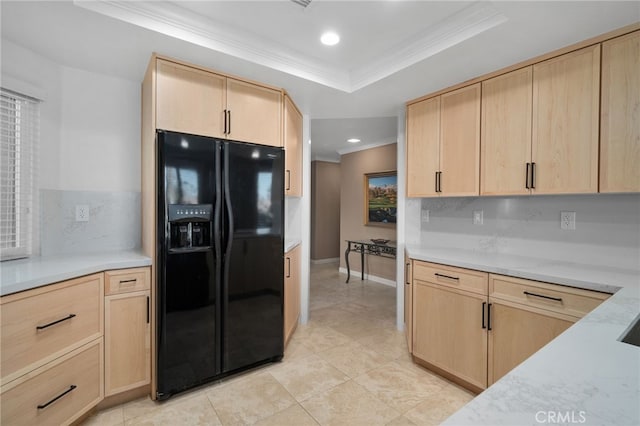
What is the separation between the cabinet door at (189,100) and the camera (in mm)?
1988

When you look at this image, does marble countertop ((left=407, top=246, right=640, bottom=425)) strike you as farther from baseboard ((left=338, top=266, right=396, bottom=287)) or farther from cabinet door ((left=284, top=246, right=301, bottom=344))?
baseboard ((left=338, top=266, right=396, bottom=287))

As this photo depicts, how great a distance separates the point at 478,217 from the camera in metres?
2.72

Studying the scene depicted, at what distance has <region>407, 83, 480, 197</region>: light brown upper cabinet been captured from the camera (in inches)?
94.3

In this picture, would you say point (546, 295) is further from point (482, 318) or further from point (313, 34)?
point (313, 34)

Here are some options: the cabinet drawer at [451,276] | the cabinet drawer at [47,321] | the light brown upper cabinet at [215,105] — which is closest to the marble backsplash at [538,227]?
the cabinet drawer at [451,276]

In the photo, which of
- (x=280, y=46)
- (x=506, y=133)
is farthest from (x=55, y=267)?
(x=506, y=133)

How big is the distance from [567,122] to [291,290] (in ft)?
8.09

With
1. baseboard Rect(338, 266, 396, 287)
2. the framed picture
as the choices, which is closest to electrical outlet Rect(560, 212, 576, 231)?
the framed picture

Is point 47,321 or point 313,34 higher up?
point 313,34

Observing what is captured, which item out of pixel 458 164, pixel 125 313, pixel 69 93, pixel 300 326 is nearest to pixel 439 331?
pixel 458 164

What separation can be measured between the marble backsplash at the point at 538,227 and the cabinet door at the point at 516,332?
2.36ft

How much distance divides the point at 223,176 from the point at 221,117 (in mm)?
440

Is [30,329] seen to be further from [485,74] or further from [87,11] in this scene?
[485,74]

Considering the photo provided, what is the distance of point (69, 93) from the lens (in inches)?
87.7
